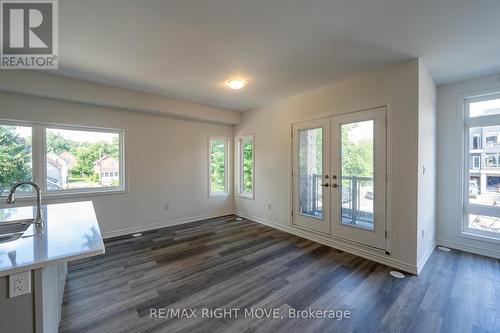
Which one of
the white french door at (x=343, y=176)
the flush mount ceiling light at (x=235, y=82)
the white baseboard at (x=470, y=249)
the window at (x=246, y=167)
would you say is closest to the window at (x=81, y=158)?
the flush mount ceiling light at (x=235, y=82)

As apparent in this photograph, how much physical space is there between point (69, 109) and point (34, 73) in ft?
2.10

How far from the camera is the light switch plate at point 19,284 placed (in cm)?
108

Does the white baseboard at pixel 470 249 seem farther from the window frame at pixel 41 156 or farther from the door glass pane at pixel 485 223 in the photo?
the window frame at pixel 41 156

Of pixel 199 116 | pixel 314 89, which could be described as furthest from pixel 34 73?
pixel 314 89

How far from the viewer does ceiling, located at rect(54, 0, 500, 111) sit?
5.87 ft

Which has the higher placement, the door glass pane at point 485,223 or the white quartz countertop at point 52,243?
the white quartz countertop at point 52,243

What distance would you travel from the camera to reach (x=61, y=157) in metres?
3.57

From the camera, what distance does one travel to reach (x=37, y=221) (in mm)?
1714

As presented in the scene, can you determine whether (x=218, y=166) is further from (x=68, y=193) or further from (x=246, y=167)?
(x=68, y=193)

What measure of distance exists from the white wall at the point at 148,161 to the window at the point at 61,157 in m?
0.17

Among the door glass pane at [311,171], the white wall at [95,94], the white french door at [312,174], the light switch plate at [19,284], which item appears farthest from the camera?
the door glass pane at [311,171]

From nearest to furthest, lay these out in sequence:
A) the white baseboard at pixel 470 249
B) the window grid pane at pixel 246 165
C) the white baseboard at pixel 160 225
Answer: the white baseboard at pixel 470 249 < the white baseboard at pixel 160 225 < the window grid pane at pixel 246 165

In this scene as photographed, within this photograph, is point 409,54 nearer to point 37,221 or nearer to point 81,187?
point 37,221

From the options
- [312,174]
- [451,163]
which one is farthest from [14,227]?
[451,163]
